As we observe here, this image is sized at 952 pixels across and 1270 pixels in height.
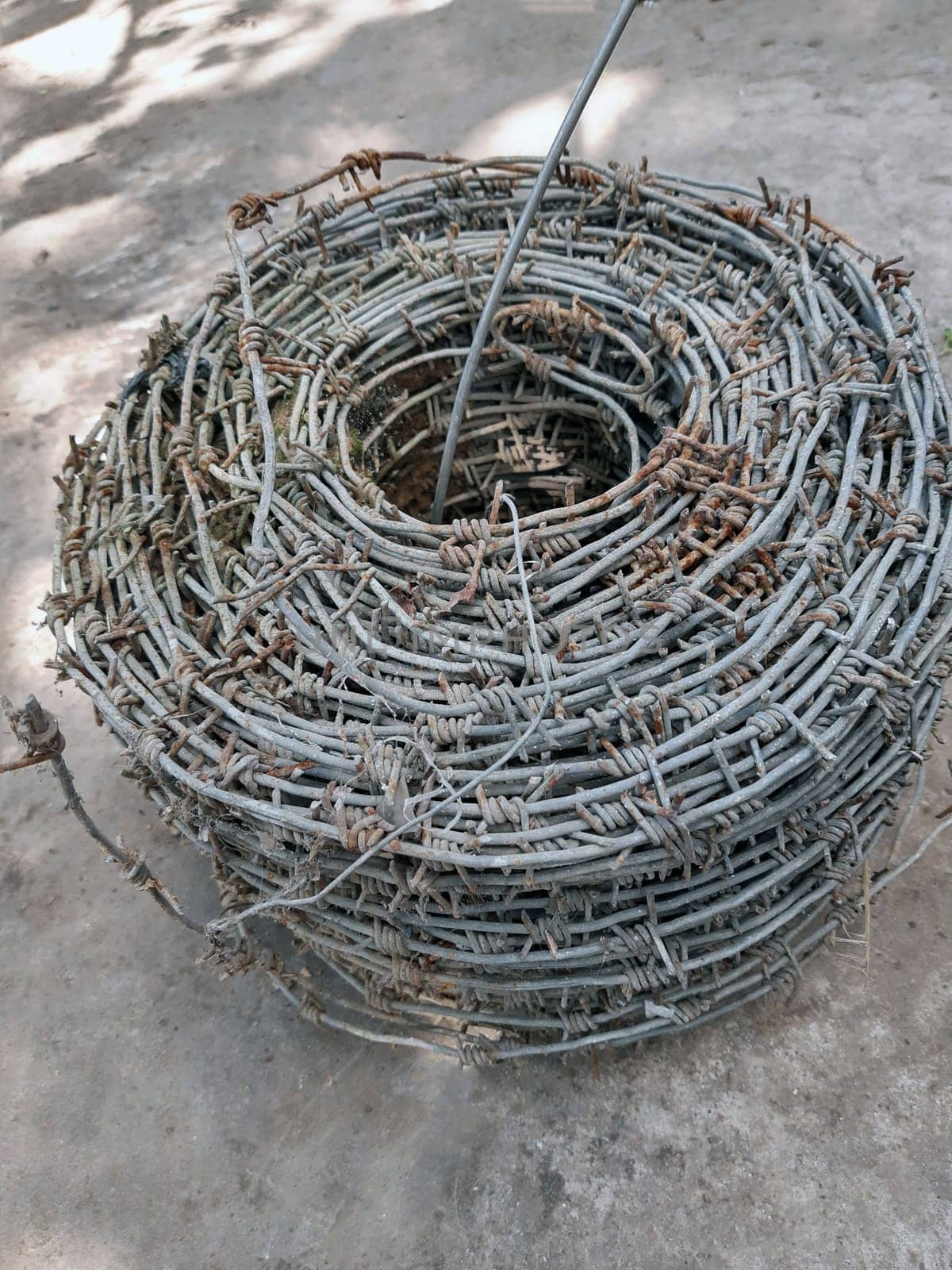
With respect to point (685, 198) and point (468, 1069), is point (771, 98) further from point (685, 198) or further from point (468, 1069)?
point (468, 1069)

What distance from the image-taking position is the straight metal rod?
1.65m

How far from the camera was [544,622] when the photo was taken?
1615 mm

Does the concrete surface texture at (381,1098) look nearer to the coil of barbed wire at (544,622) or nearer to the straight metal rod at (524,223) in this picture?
the coil of barbed wire at (544,622)

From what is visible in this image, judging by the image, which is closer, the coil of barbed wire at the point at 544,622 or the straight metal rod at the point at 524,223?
the coil of barbed wire at the point at 544,622

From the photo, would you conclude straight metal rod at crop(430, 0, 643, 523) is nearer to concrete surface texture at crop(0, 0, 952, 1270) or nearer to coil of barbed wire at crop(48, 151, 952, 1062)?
coil of barbed wire at crop(48, 151, 952, 1062)

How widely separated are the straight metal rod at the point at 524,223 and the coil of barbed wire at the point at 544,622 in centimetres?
17

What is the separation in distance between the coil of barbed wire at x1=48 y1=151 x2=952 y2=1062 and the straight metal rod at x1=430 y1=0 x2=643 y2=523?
0.57 ft

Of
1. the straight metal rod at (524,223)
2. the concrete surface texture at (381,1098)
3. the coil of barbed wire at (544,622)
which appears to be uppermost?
the straight metal rod at (524,223)

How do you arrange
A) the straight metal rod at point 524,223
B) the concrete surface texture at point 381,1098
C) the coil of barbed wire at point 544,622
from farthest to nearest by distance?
1. the concrete surface texture at point 381,1098
2. the straight metal rod at point 524,223
3. the coil of barbed wire at point 544,622

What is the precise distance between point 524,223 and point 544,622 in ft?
2.74

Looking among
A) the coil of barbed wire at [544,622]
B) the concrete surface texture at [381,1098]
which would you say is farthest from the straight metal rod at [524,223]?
the concrete surface texture at [381,1098]

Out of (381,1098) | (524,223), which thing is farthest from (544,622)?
(381,1098)

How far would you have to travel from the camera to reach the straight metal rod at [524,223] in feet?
5.40

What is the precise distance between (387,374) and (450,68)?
3.21m
